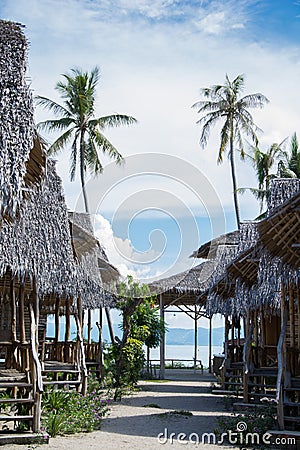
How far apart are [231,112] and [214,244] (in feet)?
24.2

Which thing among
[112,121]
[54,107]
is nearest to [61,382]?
[112,121]

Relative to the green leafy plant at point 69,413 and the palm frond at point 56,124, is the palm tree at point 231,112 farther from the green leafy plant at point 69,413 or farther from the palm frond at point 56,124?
the green leafy plant at point 69,413

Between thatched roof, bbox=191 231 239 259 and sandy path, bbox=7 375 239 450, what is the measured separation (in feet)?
22.7

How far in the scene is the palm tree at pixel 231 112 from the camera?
28469 millimetres

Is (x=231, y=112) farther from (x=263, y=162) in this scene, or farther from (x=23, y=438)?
(x=23, y=438)

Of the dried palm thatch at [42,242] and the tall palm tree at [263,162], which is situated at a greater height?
the tall palm tree at [263,162]

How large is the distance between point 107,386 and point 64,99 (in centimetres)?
1330

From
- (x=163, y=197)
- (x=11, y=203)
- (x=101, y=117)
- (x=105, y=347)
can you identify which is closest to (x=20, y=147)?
(x=11, y=203)

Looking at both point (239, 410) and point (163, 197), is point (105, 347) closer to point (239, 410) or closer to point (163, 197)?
point (163, 197)

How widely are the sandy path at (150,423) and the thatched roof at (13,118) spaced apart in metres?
4.00

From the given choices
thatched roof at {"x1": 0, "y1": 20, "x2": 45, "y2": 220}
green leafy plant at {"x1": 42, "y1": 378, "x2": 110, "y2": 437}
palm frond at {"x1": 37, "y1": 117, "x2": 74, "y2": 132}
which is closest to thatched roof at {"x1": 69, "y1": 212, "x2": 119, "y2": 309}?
green leafy plant at {"x1": 42, "y1": 378, "x2": 110, "y2": 437}

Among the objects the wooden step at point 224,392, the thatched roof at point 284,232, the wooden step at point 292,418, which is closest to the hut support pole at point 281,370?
the wooden step at point 292,418

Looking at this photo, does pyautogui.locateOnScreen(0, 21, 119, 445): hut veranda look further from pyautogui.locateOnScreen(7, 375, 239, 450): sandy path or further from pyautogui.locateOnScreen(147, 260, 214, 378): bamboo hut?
pyautogui.locateOnScreen(147, 260, 214, 378): bamboo hut

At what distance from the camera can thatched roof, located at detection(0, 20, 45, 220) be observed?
21.7ft
